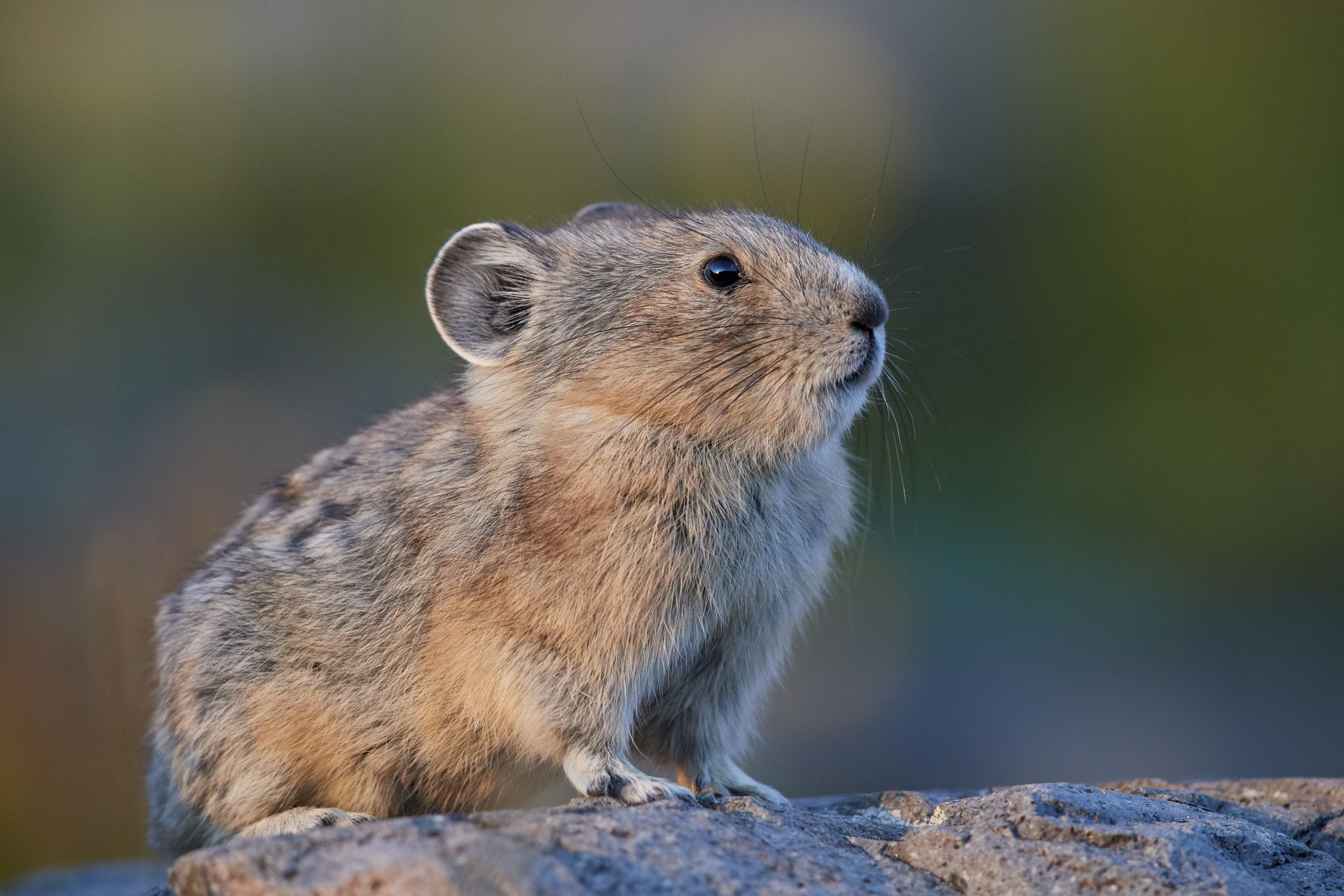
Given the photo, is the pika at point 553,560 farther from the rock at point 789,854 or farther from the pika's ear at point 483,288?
the rock at point 789,854

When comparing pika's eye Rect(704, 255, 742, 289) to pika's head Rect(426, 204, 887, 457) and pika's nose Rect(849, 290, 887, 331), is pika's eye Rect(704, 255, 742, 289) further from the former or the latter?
pika's nose Rect(849, 290, 887, 331)

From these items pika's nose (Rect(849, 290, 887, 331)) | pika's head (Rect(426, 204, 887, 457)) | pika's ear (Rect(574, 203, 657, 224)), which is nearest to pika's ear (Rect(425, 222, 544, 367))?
pika's head (Rect(426, 204, 887, 457))

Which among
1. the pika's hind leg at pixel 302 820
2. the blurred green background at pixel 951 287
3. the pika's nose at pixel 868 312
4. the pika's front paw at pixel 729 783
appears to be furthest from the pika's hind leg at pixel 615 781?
the blurred green background at pixel 951 287

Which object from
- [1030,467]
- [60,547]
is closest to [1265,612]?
[1030,467]

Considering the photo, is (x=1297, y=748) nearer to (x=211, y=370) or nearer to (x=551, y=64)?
(x=551, y=64)

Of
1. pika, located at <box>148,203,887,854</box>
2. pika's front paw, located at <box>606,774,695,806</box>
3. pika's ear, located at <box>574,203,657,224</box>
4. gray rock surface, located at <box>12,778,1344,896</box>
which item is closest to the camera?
gray rock surface, located at <box>12,778,1344,896</box>

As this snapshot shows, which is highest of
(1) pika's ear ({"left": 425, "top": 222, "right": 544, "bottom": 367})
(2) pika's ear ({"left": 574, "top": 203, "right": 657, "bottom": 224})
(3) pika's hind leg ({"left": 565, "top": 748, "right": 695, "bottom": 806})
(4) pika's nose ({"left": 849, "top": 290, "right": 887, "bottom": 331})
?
(2) pika's ear ({"left": 574, "top": 203, "right": 657, "bottom": 224})
